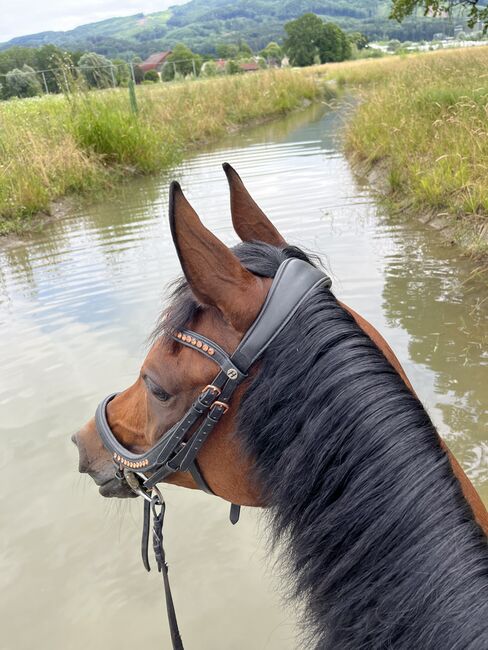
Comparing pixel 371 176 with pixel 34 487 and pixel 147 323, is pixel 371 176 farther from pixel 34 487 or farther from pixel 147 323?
pixel 34 487

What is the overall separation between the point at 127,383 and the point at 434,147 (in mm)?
5362

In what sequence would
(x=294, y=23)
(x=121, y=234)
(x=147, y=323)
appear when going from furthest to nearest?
(x=294, y=23) < (x=121, y=234) < (x=147, y=323)

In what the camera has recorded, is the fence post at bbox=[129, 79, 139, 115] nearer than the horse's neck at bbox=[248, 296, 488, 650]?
No

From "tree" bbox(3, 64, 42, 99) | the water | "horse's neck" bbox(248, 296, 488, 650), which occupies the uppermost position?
"tree" bbox(3, 64, 42, 99)

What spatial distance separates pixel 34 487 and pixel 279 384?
2.63 metres

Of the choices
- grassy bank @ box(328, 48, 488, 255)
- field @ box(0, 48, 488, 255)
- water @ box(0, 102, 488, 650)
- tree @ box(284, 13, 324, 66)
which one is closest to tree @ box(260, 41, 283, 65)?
tree @ box(284, 13, 324, 66)

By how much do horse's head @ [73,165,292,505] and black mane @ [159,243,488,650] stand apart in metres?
0.10

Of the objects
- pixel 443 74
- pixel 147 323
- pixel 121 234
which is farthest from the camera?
pixel 443 74

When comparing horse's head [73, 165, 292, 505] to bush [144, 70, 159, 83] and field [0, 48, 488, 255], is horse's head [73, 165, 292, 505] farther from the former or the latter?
bush [144, 70, 159, 83]

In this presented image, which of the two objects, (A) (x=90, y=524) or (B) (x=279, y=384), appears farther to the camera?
(A) (x=90, y=524)

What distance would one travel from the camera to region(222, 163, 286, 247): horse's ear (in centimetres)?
151

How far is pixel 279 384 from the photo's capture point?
1124mm

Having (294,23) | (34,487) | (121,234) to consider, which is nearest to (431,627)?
(34,487)

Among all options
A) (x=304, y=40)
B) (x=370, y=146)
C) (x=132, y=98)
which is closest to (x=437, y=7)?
(x=370, y=146)
